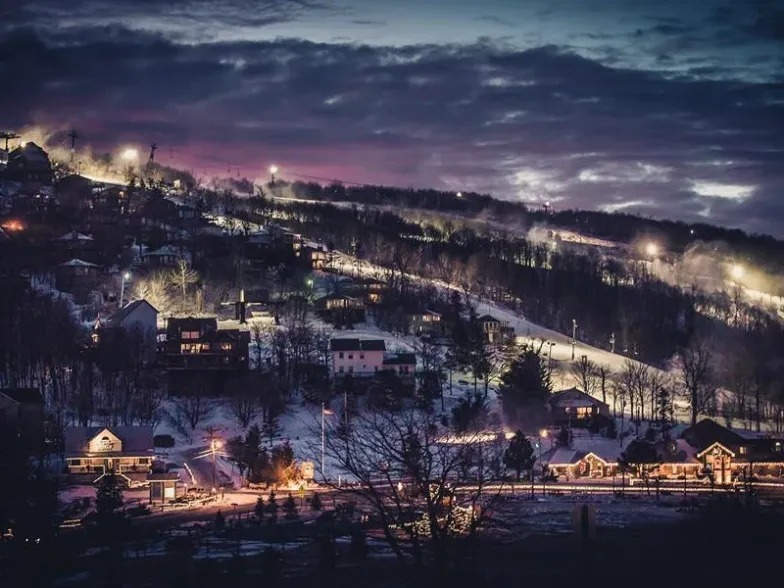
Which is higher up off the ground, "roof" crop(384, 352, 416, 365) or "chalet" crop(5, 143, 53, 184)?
"chalet" crop(5, 143, 53, 184)

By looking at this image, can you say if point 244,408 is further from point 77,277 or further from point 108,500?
point 77,277

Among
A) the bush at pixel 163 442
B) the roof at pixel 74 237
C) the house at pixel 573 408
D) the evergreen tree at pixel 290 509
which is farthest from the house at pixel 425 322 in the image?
the evergreen tree at pixel 290 509

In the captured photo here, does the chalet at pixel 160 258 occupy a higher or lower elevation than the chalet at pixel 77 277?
higher

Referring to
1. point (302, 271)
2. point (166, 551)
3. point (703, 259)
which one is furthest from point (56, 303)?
point (703, 259)

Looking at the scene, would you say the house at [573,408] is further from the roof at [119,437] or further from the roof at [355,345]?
the roof at [119,437]

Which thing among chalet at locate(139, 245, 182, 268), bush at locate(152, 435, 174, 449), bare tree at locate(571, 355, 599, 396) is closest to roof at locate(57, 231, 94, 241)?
chalet at locate(139, 245, 182, 268)

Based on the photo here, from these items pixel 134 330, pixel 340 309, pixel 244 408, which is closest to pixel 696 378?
pixel 340 309

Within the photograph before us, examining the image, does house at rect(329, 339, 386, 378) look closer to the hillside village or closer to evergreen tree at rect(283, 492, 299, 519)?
the hillside village
